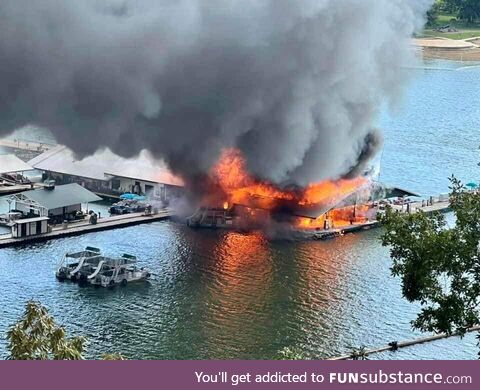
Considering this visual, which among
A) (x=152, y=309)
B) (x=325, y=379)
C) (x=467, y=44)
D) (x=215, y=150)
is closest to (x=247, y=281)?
(x=152, y=309)

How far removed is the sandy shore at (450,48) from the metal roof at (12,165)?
171ft

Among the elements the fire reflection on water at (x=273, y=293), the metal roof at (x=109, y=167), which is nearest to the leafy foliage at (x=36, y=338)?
the fire reflection on water at (x=273, y=293)

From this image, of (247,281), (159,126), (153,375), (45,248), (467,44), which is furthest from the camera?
(467,44)

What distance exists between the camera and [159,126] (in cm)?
3800

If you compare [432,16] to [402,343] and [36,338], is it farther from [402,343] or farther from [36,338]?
[36,338]

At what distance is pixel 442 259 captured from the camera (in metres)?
18.2

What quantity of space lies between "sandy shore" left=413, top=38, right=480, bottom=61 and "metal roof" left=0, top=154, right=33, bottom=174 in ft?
171

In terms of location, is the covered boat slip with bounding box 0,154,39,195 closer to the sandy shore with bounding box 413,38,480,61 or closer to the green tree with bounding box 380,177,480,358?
the green tree with bounding box 380,177,480,358

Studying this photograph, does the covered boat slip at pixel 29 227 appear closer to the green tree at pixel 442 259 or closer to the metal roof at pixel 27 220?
the metal roof at pixel 27 220

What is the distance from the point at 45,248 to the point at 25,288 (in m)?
5.00

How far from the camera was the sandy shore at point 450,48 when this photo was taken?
9381 cm

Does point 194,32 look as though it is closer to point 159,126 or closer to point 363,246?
point 159,126

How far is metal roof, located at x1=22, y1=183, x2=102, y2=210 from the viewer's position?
128 ft

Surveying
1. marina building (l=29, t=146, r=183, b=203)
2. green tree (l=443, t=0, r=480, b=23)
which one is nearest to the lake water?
marina building (l=29, t=146, r=183, b=203)
